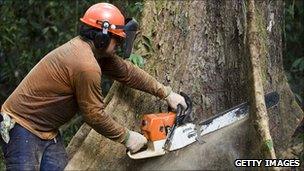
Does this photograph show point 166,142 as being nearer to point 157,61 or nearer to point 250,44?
point 157,61

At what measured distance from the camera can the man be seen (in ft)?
11.6

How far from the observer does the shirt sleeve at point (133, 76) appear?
402cm

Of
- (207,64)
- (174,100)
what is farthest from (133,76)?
(207,64)

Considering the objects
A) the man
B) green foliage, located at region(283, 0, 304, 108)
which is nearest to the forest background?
green foliage, located at region(283, 0, 304, 108)

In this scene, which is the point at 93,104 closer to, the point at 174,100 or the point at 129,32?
the point at 129,32

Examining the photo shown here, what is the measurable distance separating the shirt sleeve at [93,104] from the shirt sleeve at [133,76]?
0.49 m

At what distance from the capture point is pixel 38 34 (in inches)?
332

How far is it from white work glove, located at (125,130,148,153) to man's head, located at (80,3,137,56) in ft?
2.15

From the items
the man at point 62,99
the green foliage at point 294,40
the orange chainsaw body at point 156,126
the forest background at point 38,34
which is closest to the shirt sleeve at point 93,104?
the man at point 62,99

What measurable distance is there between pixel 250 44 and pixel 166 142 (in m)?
1.06

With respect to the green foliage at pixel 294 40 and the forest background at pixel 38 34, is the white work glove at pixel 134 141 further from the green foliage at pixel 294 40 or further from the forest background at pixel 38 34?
the green foliage at pixel 294 40

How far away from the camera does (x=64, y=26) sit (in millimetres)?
8141

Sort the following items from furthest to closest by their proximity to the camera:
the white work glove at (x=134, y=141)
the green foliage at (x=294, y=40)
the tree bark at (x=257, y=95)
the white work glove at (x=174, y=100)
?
the green foliage at (x=294, y=40), the white work glove at (x=174, y=100), the white work glove at (x=134, y=141), the tree bark at (x=257, y=95)

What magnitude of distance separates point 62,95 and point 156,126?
731 millimetres
